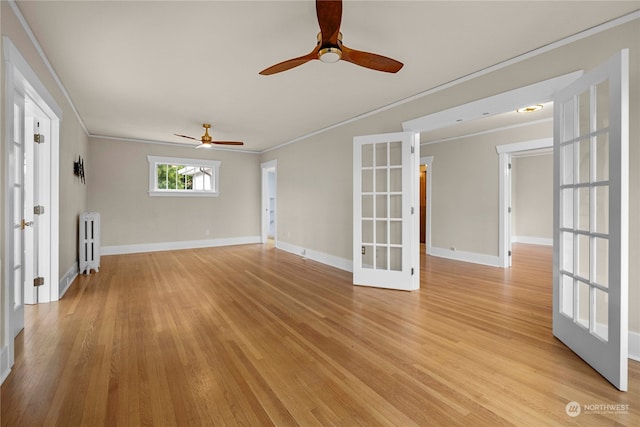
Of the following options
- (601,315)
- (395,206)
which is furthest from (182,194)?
(601,315)

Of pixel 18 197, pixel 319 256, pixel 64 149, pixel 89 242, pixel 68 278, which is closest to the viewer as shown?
pixel 18 197

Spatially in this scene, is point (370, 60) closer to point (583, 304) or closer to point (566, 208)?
point (566, 208)

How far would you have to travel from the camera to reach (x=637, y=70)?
207cm

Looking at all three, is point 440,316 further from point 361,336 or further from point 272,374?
point 272,374

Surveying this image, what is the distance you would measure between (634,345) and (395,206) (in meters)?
2.42

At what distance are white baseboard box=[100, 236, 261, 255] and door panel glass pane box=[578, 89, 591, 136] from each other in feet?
22.8

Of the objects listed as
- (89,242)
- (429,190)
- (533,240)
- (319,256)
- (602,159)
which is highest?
(429,190)

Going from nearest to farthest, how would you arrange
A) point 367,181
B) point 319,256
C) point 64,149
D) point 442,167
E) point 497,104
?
1. point 497,104
2. point 64,149
3. point 367,181
4. point 319,256
5. point 442,167

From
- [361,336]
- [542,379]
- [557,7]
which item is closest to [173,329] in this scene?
[361,336]

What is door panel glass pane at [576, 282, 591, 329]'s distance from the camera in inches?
84.7

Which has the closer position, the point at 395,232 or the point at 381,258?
the point at 395,232

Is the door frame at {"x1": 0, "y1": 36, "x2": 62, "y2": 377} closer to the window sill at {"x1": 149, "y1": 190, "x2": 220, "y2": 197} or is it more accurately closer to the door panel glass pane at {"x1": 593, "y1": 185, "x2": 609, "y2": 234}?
the window sill at {"x1": 149, "y1": 190, "x2": 220, "y2": 197}

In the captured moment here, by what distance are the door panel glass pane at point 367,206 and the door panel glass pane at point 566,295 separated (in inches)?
88.1

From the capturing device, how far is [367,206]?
421 centimetres
